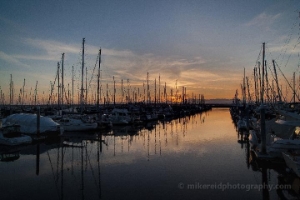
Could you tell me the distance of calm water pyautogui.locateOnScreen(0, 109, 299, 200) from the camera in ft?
41.3

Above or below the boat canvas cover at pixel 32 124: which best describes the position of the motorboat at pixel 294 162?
below

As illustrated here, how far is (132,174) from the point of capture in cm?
1595

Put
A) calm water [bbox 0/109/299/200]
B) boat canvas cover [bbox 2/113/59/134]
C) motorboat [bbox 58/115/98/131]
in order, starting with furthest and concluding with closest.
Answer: motorboat [bbox 58/115/98/131]
boat canvas cover [bbox 2/113/59/134]
calm water [bbox 0/109/299/200]

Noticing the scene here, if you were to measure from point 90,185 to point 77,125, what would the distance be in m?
25.0

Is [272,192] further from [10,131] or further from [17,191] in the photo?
[10,131]

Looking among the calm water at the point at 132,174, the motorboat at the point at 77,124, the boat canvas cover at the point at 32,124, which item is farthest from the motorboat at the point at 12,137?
the motorboat at the point at 77,124

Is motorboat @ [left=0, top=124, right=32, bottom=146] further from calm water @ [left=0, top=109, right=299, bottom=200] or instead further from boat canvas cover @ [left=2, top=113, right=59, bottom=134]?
boat canvas cover @ [left=2, top=113, right=59, bottom=134]

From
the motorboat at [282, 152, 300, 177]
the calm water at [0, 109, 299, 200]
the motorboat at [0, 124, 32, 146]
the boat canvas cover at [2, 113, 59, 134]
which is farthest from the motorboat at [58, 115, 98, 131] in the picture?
the motorboat at [282, 152, 300, 177]

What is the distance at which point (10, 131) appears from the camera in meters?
26.4

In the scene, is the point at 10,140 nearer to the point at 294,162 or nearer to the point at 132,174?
the point at 132,174

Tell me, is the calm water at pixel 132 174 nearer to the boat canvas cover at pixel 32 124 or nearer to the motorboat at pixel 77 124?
the boat canvas cover at pixel 32 124

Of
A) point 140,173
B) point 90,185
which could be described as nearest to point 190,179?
point 140,173

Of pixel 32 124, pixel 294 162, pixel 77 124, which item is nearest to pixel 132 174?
pixel 294 162

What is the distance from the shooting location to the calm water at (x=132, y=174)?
12.6m
